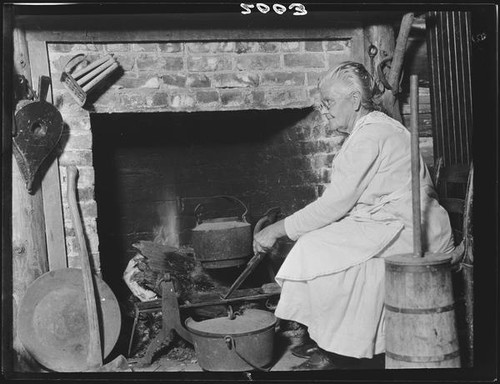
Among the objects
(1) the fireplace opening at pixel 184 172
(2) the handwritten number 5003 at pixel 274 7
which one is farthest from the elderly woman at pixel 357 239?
(1) the fireplace opening at pixel 184 172

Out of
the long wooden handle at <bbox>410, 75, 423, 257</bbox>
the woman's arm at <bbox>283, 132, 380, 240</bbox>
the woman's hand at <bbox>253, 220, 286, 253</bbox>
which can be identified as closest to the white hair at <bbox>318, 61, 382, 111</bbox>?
the woman's arm at <bbox>283, 132, 380, 240</bbox>

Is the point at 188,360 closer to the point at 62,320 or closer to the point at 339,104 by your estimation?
the point at 62,320

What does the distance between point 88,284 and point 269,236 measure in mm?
978

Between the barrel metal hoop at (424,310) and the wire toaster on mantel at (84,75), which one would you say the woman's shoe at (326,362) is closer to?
the barrel metal hoop at (424,310)

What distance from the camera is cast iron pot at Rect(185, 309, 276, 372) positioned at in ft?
7.97

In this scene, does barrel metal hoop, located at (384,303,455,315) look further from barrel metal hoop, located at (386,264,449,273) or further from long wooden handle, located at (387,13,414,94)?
long wooden handle, located at (387,13,414,94)

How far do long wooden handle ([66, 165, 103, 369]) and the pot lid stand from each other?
0.47 metres

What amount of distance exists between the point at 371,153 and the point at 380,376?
912 millimetres

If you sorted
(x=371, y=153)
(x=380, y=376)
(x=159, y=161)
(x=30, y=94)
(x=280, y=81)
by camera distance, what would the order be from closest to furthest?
(x=380, y=376) → (x=371, y=153) → (x=30, y=94) → (x=280, y=81) → (x=159, y=161)

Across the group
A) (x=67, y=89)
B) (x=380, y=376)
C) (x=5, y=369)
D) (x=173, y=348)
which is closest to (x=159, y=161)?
(x=67, y=89)

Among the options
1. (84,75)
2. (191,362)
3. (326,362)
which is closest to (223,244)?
(191,362)

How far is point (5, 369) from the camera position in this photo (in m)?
2.24

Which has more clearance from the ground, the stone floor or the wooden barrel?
the wooden barrel

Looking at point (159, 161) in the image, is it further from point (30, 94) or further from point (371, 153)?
point (371, 153)
